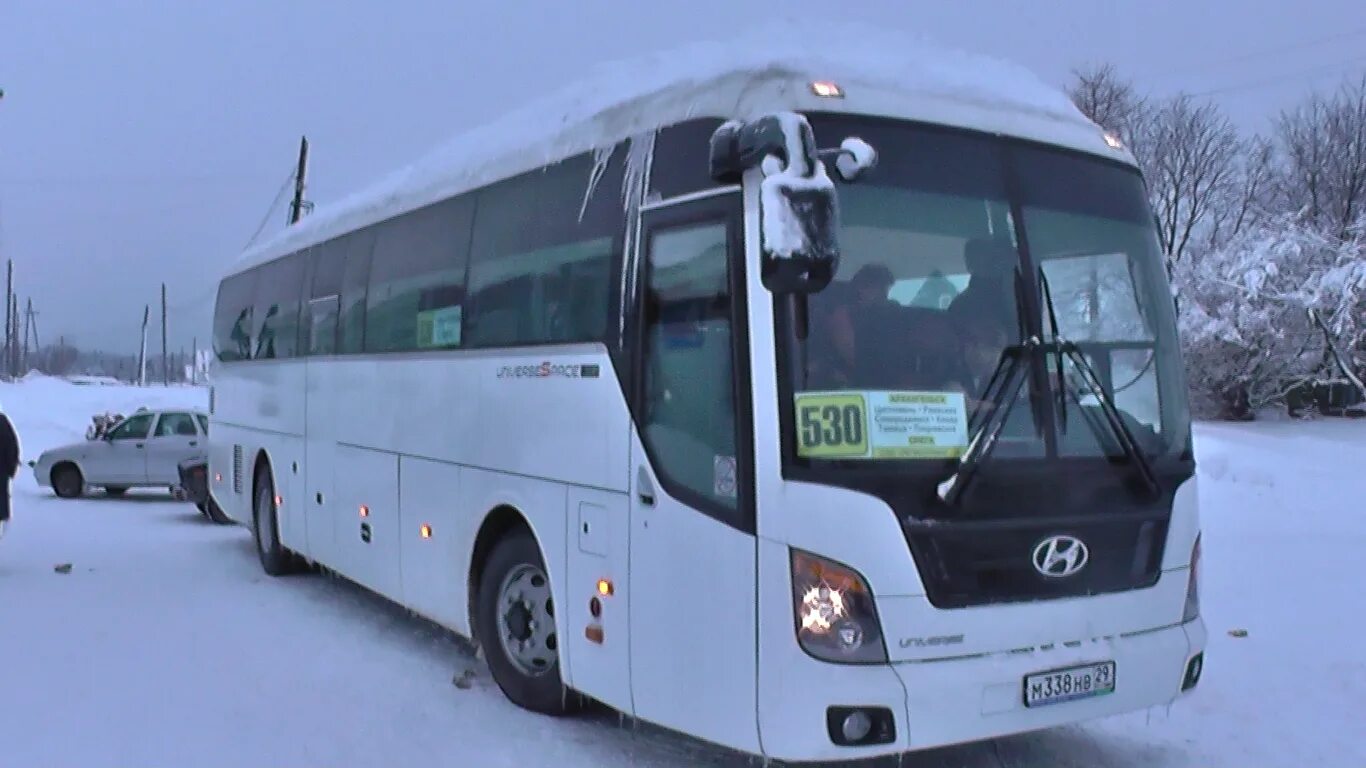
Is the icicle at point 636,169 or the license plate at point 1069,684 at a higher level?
the icicle at point 636,169

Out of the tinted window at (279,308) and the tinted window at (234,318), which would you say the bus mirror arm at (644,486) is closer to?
the tinted window at (279,308)

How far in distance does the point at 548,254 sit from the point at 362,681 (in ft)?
9.64

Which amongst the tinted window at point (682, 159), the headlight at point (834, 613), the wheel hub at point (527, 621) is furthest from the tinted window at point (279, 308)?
the headlight at point (834, 613)

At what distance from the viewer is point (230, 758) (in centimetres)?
577

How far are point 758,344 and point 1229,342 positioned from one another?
34.2 meters

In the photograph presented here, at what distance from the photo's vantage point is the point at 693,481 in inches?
197

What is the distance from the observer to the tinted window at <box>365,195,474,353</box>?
7.38m

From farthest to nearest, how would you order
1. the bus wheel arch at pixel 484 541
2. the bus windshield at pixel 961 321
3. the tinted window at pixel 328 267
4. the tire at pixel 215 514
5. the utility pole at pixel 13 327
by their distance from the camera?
the utility pole at pixel 13 327 → the tire at pixel 215 514 → the tinted window at pixel 328 267 → the bus wheel arch at pixel 484 541 → the bus windshield at pixel 961 321

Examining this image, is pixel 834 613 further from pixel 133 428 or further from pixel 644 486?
pixel 133 428

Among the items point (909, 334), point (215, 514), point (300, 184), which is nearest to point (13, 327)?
point (300, 184)

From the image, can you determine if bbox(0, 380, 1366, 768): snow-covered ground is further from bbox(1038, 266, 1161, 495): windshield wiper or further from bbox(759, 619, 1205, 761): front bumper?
bbox(1038, 266, 1161, 495): windshield wiper

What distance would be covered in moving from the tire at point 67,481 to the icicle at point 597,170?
707 inches


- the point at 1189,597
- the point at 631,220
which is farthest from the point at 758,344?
the point at 1189,597

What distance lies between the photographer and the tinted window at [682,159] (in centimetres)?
509
